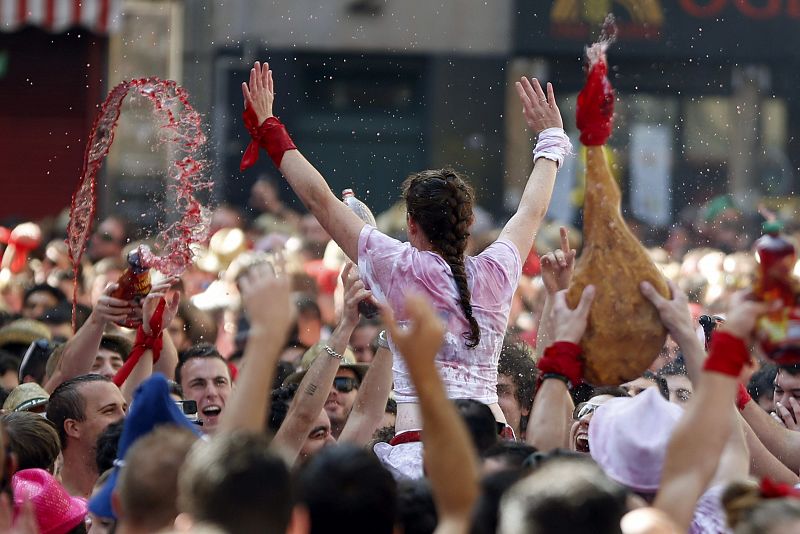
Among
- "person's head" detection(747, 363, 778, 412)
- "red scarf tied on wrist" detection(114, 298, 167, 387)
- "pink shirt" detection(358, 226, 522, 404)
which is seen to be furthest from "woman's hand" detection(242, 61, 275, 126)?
"person's head" detection(747, 363, 778, 412)

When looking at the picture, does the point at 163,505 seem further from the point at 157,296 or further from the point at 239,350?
the point at 239,350

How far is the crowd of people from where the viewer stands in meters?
2.97

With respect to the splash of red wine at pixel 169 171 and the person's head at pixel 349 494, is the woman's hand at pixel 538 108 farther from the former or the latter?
the person's head at pixel 349 494

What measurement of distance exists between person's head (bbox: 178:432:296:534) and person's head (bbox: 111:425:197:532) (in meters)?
0.19

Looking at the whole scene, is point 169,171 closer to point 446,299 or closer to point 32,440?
point 32,440

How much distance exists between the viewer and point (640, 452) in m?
3.39

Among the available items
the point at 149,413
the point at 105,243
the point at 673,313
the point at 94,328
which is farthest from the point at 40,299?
the point at 673,313

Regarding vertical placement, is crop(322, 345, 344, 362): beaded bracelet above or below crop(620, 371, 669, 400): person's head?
above

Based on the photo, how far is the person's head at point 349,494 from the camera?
295 centimetres

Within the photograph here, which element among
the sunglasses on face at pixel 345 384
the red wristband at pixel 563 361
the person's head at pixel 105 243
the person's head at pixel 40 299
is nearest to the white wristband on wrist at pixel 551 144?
the red wristband at pixel 563 361

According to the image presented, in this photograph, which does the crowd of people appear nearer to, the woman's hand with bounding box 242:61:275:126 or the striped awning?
the woman's hand with bounding box 242:61:275:126

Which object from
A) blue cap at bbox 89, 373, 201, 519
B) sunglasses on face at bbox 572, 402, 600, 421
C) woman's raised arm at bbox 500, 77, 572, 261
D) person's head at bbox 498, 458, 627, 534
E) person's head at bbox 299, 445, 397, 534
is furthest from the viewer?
sunglasses on face at bbox 572, 402, 600, 421

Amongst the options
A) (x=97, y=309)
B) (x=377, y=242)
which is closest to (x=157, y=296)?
(x=97, y=309)

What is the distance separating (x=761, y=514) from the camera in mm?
2932
